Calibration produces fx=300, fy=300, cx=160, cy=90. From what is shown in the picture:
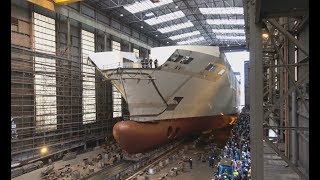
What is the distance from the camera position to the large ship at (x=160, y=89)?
13.5 metres

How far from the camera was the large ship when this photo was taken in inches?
530

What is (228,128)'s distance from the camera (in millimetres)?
25281

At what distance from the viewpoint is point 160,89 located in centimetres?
1398

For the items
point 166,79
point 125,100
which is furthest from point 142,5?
point 166,79

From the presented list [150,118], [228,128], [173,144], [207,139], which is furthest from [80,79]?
[228,128]

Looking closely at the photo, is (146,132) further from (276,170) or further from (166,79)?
(276,170)

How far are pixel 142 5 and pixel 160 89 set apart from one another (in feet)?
32.7

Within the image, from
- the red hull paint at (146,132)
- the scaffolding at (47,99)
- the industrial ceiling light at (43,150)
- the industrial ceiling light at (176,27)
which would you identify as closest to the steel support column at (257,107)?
the red hull paint at (146,132)

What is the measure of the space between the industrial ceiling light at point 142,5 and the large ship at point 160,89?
741 centimetres

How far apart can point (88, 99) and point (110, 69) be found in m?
5.58

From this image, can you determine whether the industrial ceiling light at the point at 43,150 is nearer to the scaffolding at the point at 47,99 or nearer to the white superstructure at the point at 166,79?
the scaffolding at the point at 47,99

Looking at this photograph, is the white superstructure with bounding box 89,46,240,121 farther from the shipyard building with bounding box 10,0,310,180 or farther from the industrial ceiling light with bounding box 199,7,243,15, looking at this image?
the industrial ceiling light with bounding box 199,7,243,15

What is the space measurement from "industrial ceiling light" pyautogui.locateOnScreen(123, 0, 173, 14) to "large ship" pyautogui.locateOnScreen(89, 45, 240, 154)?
24.3ft

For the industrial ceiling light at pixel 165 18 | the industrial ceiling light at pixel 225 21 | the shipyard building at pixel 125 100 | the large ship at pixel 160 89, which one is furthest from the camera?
the industrial ceiling light at pixel 225 21
